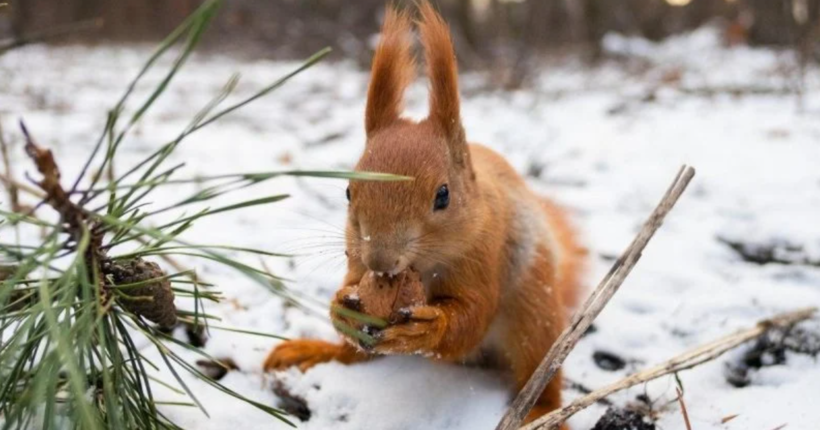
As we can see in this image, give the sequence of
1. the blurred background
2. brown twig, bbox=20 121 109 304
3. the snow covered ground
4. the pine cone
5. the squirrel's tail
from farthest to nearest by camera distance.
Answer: the blurred background → the squirrel's tail → the snow covered ground → the pine cone → brown twig, bbox=20 121 109 304

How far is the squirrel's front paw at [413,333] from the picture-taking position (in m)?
1.14

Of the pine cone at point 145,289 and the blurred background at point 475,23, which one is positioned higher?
the blurred background at point 475,23

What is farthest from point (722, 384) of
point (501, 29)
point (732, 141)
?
point (501, 29)

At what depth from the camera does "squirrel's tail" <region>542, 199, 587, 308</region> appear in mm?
1752

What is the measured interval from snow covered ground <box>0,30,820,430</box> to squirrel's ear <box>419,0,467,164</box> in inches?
13.2

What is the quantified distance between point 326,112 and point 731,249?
116 inches

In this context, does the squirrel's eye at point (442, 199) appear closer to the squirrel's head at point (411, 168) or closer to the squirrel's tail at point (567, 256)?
the squirrel's head at point (411, 168)

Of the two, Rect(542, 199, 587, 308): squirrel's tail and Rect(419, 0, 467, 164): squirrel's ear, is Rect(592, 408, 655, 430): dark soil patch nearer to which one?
Rect(542, 199, 587, 308): squirrel's tail

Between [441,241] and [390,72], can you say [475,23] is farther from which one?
[441,241]

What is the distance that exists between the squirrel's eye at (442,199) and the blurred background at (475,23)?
3.88m

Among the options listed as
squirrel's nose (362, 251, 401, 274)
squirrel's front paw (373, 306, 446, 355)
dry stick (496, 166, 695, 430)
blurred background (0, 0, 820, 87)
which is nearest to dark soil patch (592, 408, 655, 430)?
dry stick (496, 166, 695, 430)

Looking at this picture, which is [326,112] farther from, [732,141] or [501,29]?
[501,29]

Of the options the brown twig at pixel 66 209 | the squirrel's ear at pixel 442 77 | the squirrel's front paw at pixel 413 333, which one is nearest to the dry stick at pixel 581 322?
the squirrel's front paw at pixel 413 333

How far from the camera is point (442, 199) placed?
4.28 feet
